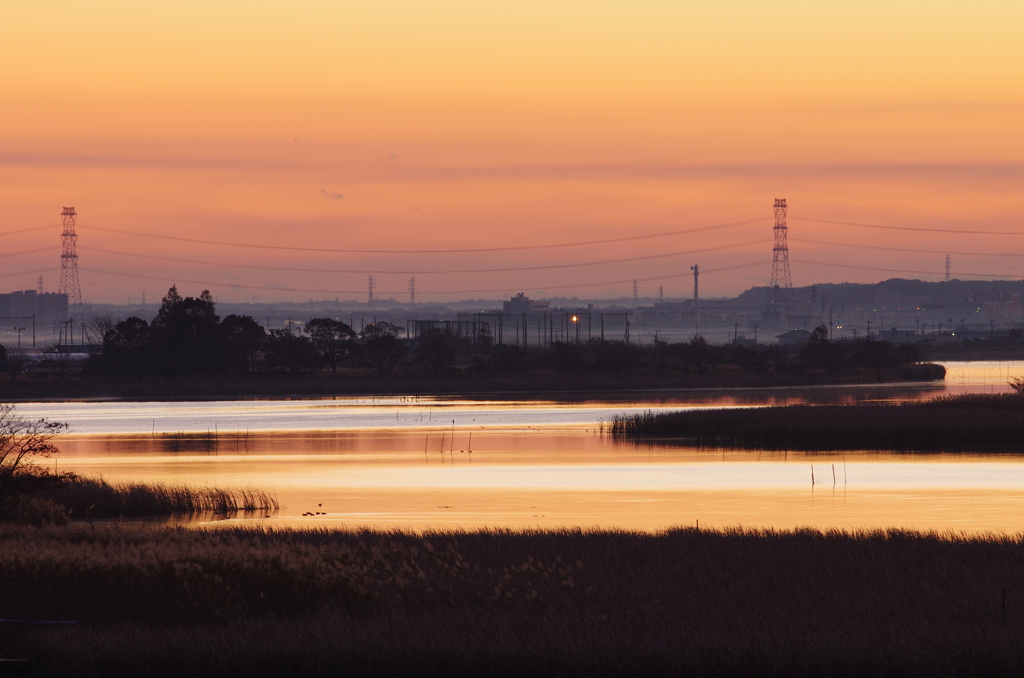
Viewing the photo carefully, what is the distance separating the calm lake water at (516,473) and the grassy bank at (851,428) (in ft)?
10.4

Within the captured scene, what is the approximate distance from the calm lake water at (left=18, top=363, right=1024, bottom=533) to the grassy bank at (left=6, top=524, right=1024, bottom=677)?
A: 26.6 feet

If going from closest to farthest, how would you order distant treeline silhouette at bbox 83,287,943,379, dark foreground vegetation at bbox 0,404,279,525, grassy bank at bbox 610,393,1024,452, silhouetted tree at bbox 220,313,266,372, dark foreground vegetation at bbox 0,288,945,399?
dark foreground vegetation at bbox 0,404,279,525
grassy bank at bbox 610,393,1024,452
dark foreground vegetation at bbox 0,288,945,399
distant treeline silhouette at bbox 83,287,943,379
silhouetted tree at bbox 220,313,266,372

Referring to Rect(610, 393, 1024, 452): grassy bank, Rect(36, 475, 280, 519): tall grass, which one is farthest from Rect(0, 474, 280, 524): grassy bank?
Rect(610, 393, 1024, 452): grassy bank

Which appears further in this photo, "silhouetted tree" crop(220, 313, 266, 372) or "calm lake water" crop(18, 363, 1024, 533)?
"silhouetted tree" crop(220, 313, 266, 372)

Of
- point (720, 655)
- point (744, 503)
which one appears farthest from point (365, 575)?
point (744, 503)

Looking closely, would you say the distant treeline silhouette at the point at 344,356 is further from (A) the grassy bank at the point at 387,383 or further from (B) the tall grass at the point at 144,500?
(B) the tall grass at the point at 144,500

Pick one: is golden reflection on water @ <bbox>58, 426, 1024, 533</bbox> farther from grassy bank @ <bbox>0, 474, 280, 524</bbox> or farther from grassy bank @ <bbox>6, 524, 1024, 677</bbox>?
grassy bank @ <bbox>6, 524, 1024, 677</bbox>

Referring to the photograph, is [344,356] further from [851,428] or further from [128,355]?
[851,428]

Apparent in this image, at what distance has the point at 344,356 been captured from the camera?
400 feet

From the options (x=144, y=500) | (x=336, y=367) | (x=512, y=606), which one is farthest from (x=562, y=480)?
(x=336, y=367)

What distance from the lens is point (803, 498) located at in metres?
36.6

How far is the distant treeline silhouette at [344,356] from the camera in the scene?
105m

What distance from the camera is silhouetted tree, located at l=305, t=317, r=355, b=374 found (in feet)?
395

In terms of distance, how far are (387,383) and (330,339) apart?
21.2 metres
